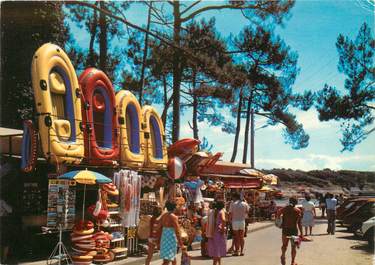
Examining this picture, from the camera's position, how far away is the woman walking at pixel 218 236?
37.6ft

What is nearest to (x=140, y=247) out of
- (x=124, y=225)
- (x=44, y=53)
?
(x=124, y=225)

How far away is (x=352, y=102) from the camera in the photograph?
33.6m

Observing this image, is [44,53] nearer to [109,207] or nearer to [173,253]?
[109,207]

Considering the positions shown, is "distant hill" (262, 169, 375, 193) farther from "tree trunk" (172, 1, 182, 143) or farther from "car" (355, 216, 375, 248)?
"car" (355, 216, 375, 248)

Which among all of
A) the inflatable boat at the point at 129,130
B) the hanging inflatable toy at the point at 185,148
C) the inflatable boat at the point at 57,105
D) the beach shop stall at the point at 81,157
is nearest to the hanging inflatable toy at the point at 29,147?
the beach shop stall at the point at 81,157

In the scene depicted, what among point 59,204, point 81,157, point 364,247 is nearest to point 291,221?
point 59,204

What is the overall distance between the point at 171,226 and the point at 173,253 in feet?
1.82

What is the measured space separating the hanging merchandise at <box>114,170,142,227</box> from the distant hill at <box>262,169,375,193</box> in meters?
55.1

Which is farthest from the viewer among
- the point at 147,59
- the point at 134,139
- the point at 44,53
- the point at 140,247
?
the point at 147,59

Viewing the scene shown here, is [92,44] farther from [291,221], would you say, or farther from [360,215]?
[291,221]

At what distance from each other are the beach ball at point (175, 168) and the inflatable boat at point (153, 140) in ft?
1.09

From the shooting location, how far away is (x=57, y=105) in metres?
13.0

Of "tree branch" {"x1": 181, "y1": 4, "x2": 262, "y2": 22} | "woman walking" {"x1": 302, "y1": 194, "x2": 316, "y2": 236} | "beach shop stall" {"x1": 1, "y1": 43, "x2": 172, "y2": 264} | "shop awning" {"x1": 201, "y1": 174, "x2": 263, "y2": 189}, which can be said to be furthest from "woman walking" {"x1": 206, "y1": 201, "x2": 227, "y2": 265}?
"tree branch" {"x1": 181, "y1": 4, "x2": 262, "y2": 22}

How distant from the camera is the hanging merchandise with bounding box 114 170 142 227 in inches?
551
